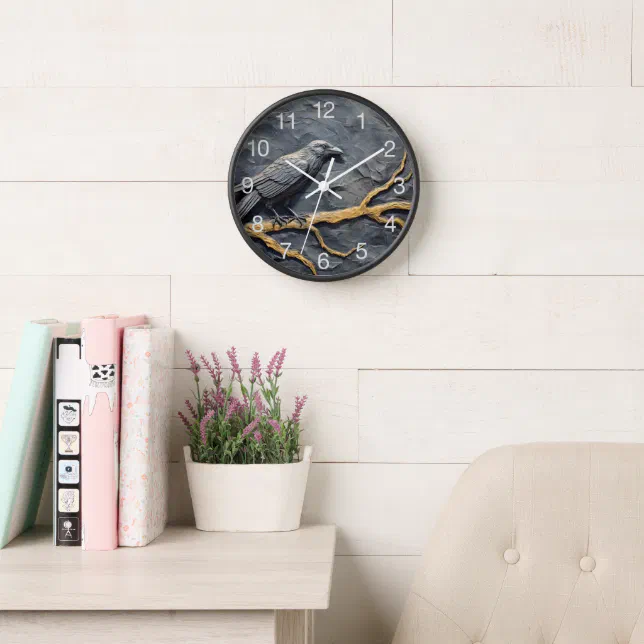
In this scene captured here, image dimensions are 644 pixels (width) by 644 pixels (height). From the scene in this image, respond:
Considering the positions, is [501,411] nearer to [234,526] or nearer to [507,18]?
[234,526]

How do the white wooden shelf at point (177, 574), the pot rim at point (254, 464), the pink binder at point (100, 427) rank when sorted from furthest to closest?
the pot rim at point (254, 464) < the pink binder at point (100, 427) < the white wooden shelf at point (177, 574)

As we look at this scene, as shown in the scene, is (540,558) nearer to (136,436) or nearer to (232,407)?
(232,407)

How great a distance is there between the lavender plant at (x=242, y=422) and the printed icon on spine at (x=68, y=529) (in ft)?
0.71

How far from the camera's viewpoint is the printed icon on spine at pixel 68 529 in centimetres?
114

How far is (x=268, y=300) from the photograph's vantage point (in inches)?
52.4

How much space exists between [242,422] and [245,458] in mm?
61

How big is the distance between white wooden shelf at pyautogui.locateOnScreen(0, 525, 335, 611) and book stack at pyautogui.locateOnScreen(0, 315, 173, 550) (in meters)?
0.05

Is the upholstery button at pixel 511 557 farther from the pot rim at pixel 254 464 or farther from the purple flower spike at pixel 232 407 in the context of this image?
the purple flower spike at pixel 232 407

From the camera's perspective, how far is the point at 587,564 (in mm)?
1198

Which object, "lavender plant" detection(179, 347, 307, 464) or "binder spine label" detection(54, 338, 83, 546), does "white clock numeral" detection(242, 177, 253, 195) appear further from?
"binder spine label" detection(54, 338, 83, 546)

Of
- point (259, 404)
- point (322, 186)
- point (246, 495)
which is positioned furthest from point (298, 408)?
point (322, 186)

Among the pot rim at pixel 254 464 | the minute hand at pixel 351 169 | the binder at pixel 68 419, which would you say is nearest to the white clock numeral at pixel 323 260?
the minute hand at pixel 351 169

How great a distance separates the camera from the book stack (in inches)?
43.9

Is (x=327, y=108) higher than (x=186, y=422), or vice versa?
(x=327, y=108)
